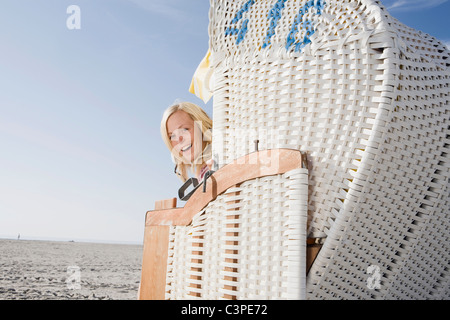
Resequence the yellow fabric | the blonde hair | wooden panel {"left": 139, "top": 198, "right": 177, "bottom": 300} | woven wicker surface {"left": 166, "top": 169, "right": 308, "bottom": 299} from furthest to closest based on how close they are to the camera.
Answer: the blonde hair, the yellow fabric, wooden panel {"left": 139, "top": 198, "right": 177, "bottom": 300}, woven wicker surface {"left": 166, "top": 169, "right": 308, "bottom": 299}

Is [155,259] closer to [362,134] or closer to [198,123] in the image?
[198,123]

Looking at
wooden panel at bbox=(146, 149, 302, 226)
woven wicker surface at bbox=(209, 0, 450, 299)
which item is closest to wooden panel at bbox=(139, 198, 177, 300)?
wooden panel at bbox=(146, 149, 302, 226)

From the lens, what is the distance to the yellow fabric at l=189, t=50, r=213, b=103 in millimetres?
1839

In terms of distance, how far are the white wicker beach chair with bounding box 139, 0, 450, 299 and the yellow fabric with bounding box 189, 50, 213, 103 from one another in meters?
0.44

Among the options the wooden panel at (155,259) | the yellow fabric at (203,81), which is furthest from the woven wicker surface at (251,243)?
the yellow fabric at (203,81)

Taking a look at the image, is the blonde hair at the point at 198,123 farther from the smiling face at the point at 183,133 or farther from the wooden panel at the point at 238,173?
the wooden panel at the point at 238,173

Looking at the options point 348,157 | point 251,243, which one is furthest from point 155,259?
point 348,157

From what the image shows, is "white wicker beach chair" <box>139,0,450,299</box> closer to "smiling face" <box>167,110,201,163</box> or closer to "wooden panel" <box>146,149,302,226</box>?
"wooden panel" <box>146,149,302,226</box>

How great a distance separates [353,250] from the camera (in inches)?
47.4

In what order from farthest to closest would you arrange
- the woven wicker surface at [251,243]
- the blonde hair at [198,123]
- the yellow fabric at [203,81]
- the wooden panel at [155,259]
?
the blonde hair at [198,123] → the yellow fabric at [203,81] → the wooden panel at [155,259] → the woven wicker surface at [251,243]

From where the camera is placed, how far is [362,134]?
1160 mm

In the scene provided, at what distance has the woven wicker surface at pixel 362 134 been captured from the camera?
3.82 ft

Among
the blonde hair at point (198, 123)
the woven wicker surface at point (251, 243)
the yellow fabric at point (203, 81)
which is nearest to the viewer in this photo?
→ the woven wicker surface at point (251, 243)

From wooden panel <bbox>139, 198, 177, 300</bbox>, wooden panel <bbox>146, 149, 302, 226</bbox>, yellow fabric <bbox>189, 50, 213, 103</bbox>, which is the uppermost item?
yellow fabric <bbox>189, 50, 213, 103</bbox>
